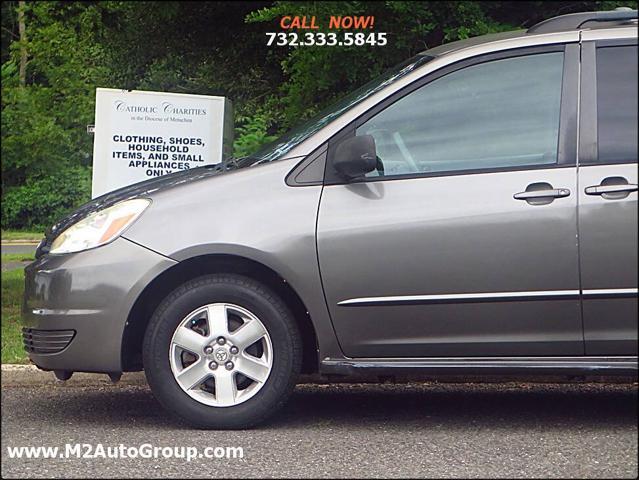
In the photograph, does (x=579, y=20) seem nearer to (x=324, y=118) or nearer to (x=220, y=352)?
(x=324, y=118)

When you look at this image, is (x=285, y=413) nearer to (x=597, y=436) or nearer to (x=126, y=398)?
(x=126, y=398)

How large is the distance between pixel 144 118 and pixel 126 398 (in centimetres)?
212

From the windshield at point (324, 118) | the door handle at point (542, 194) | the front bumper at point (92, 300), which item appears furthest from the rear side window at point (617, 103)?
the front bumper at point (92, 300)

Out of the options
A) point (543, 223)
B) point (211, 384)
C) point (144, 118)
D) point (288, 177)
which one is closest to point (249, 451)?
point (211, 384)

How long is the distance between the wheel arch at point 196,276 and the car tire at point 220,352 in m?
0.05

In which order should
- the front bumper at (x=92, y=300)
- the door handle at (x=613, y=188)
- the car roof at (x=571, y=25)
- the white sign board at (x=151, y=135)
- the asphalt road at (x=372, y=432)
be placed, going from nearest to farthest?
the asphalt road at (x=372, y=432) < the door handle at (x=613, y=188) < the front bumper at (x=92, y=300) < the car roof at (x=571, y=25) < the white sign board at (x=151, y=135)

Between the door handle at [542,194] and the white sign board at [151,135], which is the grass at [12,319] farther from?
the door handle at [542,194]

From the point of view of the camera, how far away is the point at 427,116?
550 cm

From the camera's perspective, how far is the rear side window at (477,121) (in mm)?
5375

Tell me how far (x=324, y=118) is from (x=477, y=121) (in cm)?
80

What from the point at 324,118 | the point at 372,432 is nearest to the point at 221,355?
the point at 372,432

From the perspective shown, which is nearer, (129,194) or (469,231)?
(469,231)

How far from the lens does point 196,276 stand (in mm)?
5477

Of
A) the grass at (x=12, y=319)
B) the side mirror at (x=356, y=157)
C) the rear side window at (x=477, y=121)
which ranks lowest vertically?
the grass at (x=12, y=319)
